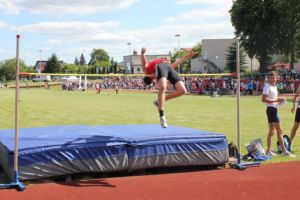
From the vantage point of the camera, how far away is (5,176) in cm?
812

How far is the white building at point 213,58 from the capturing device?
9369cm

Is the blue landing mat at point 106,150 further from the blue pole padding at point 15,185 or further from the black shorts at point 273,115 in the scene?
the black shorts at point 273,115

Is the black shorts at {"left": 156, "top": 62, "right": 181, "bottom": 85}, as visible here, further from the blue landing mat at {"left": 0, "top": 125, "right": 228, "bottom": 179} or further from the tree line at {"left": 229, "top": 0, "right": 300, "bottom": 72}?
the tree line at {"left": 229, "top": 0, "right": 300, "bottom": 72}

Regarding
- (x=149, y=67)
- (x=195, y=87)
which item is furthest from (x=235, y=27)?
(x=149, y=67)

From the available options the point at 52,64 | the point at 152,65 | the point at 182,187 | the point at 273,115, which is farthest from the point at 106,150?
the point at 52,64

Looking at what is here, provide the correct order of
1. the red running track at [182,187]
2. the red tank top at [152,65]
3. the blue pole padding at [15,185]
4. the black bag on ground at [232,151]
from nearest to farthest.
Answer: the red running track at [182,187] < the blue pole padding at [15,185] < the red tank top at [152,65] < the black bag on ground at [232,151]

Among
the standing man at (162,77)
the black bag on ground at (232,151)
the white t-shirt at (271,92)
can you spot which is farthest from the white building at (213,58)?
the standing man at (162,77)

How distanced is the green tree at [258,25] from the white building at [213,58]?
1393 inches

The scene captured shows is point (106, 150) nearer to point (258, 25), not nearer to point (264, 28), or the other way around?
point (258, 25)

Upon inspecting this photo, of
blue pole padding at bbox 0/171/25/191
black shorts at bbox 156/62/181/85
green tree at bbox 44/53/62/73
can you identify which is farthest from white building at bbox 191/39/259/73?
blue pole padding at bbox 0/171/25/191

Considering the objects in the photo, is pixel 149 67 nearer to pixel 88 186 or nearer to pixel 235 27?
pixel 88 186

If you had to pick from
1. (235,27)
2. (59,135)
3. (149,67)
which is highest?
(235,27)

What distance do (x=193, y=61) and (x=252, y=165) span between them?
295 feet

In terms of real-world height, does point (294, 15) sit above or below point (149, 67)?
above
